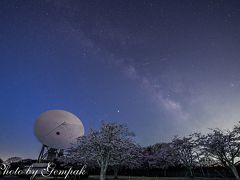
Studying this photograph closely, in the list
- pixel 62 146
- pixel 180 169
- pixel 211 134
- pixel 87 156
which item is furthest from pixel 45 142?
pixel 211 134

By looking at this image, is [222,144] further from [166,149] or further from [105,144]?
[166,149]

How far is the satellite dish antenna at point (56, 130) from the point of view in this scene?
4784 centimetres

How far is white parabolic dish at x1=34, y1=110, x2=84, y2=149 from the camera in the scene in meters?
47.8

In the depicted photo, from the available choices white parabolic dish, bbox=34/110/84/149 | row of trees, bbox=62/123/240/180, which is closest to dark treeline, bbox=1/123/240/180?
row of trees, bbox=62/123/240/180

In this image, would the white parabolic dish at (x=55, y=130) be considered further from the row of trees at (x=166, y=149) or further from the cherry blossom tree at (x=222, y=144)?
the cherry blossom tree at (x=222, y=144)

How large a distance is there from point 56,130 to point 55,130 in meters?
→ 0.25

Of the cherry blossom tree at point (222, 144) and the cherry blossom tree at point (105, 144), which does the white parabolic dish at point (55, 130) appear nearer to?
the cherry blossom tree at point (105, 144)

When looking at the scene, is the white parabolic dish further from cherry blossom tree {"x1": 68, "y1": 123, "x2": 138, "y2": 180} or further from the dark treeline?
cherry blossom tree {"x1": 68, "y1": 123, "x2": 138, "y2": 180}

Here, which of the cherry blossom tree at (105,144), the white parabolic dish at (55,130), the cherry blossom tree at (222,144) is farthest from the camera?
the white parabolic dish at (55,130)

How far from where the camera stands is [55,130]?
4831cm

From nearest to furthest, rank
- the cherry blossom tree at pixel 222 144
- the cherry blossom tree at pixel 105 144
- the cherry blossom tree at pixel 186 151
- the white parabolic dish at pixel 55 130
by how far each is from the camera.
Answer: the cherry blossom tree at pixel 222 144 < the cherry blossom tree at pixel 105 144 < the cherry blossom tree at pixel 186 151 < the white parabolic dish at pixel 55 130

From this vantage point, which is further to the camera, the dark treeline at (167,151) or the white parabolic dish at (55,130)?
the white parabolic dish at (55,130)

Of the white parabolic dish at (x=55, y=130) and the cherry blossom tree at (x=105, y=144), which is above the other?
the white parabolic dish at (x=55, y=130)

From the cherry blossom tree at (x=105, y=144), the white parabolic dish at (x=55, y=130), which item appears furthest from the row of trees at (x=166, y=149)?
the white parabolic dish at (x=55, y=130)
